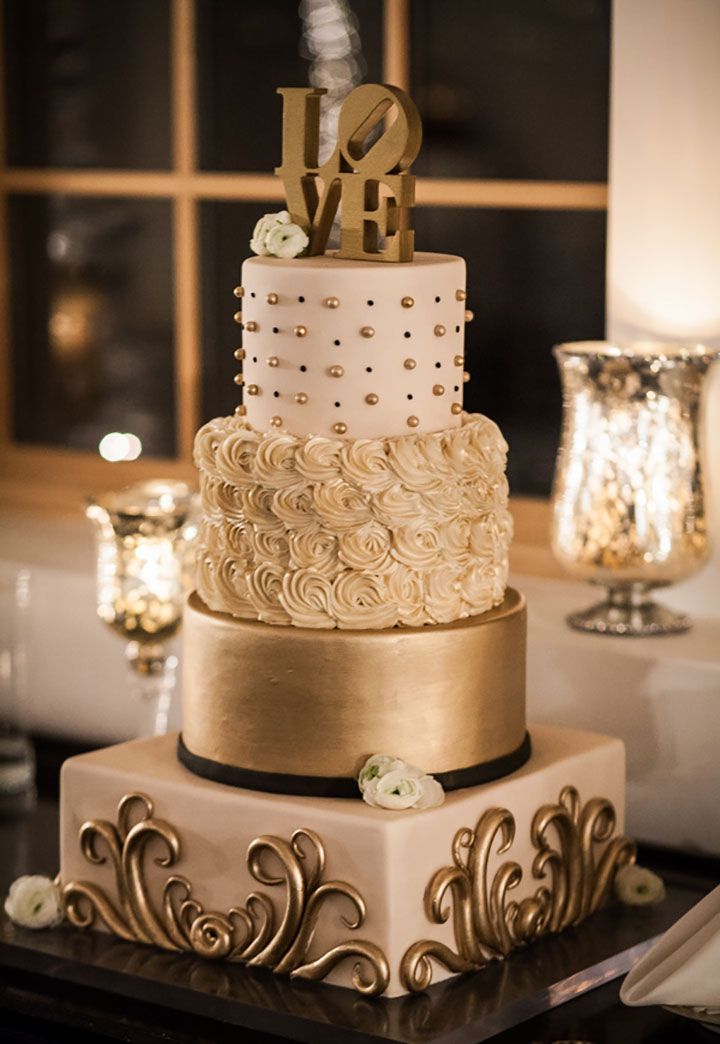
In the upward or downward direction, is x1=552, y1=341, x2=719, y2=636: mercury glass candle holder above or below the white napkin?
above

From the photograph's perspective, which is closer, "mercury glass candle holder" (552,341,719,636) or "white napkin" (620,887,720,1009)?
"white napkin" (620,887,720,1009)

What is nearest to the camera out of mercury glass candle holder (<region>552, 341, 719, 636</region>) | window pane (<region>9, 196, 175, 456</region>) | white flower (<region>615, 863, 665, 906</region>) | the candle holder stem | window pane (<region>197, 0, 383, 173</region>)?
white flower (<region>615, 863, 665, 906</region>)

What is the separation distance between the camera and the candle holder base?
2.13 metres

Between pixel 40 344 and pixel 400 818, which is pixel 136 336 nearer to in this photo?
pixel 40 344

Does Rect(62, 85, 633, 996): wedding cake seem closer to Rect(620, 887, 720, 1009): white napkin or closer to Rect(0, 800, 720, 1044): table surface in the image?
Rect(0, 800, 720, 1044): table surface

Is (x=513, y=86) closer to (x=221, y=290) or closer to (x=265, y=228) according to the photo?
(x=221, y=290)

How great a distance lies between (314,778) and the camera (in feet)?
5.46

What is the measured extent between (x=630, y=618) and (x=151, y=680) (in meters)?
0.56

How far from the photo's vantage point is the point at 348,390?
1651 millimetres

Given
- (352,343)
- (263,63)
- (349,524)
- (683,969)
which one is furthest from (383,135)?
(263,63)

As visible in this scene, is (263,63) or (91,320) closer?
(263,63)

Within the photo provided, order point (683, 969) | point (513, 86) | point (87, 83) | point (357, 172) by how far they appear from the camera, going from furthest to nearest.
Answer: point (87, 83) → point (513, 86) → point (357, 172) → point (683, 969)

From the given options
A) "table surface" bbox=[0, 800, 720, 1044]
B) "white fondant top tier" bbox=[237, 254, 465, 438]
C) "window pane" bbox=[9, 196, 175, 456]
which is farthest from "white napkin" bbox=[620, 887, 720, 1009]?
"window pane" bbox=[9, 196, 175, 456]

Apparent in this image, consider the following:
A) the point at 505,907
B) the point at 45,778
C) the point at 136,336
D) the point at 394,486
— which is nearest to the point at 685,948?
the point at 505,907
